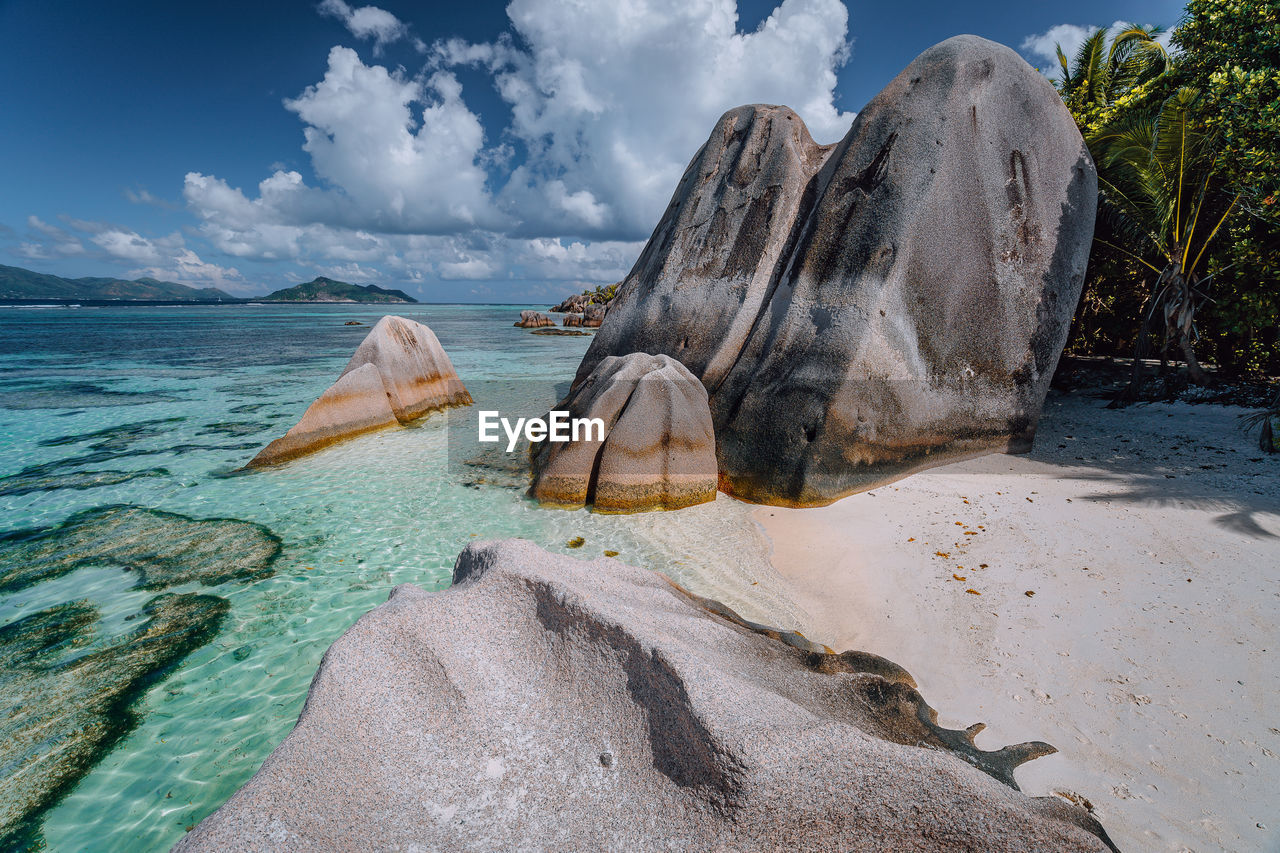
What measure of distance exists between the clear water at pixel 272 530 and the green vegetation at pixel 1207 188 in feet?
29.2

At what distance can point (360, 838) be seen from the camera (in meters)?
1.84

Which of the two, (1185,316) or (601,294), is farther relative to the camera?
(601,294)

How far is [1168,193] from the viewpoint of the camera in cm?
840

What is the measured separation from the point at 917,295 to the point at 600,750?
6.50 metres

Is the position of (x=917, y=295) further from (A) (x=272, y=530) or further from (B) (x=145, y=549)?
(B) (x=145, y=549)

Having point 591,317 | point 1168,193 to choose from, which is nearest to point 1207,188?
point 1168,193

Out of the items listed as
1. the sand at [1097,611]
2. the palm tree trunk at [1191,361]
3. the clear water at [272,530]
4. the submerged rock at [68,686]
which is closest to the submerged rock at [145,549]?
the clear water at [272,530]

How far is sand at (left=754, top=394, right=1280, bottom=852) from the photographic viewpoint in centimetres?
256

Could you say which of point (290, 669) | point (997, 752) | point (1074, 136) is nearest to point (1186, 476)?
point (1074, 136)

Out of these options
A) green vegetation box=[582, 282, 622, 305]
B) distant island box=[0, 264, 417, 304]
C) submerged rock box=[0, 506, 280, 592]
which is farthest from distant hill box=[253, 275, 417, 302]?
submerged rock box=[0, 506, 280, 592]

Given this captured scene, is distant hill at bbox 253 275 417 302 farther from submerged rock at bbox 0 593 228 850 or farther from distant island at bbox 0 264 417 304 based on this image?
submerged rock at bbox 0 593 228 850

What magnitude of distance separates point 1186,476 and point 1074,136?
16.6 feet

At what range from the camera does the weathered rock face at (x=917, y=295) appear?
6.36m

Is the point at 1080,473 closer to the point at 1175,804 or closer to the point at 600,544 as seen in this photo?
the point at 1175,804
